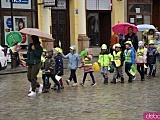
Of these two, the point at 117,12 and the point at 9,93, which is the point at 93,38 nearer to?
the point at 117,12

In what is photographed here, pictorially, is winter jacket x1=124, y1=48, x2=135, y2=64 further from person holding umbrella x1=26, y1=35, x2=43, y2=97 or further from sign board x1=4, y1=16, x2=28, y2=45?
sign board x1=4, y1=16, x2=28, y2=45

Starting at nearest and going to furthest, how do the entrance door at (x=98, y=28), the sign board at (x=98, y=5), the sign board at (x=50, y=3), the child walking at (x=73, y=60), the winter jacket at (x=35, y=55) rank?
the winter jacket at (x=35, y=55), the child walking at (x=73, y=60), the sign board at (x=50, y=3), the sign board at (x=98, y=5), the entrance door at (x=98, y=28)

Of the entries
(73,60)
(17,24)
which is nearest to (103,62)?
(73,60)

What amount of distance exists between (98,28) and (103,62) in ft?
40.7

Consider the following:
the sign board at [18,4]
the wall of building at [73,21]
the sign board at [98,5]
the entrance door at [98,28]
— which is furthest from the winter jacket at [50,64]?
the entrance door at [98,28]

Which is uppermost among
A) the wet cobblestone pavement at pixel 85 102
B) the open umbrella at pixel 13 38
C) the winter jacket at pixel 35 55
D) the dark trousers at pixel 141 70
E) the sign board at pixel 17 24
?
the sign board at pixel 17 24

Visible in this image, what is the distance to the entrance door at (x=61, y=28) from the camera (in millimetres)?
22656

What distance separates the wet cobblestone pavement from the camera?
7.86m

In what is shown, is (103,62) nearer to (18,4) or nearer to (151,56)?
(151,56)

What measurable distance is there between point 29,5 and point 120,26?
23.8ft

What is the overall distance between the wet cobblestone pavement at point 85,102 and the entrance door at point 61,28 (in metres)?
10.3

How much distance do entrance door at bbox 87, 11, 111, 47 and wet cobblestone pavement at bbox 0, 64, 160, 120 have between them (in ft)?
38.7

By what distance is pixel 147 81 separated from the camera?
508 inches

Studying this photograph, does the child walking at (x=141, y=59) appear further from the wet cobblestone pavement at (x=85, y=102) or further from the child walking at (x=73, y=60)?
the child walking at (x=73, y=60)
